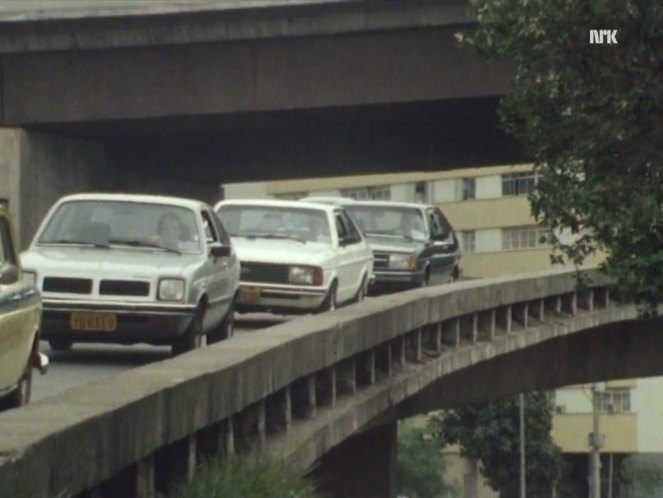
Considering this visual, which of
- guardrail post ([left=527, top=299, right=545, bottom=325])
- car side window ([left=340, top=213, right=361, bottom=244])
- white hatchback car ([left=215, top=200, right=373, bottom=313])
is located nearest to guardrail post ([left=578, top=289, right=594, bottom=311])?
guardrail post ([left=527, top=299, right=545, bottom=325])

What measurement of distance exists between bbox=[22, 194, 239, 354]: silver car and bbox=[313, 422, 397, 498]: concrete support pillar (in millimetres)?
7708

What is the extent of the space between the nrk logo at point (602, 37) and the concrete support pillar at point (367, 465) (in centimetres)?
909

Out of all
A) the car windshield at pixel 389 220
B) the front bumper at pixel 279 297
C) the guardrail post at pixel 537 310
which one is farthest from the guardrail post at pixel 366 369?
the car windshield at pixel 389 220

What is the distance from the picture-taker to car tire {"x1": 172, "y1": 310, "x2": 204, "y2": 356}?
19.1m

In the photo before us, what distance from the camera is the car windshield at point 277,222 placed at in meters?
27.3

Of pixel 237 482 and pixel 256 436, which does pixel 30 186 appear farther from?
pixel 237 482

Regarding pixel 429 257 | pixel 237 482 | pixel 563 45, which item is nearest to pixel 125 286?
pixel 563 45

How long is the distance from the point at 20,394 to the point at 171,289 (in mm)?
5722

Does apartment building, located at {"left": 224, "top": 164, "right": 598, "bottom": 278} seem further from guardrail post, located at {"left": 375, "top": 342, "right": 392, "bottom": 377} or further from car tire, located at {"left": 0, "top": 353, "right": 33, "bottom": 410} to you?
car tire, located at {"left": 0, "top": 353, "right": 33, "bottom": 410}

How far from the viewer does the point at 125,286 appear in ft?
62.2

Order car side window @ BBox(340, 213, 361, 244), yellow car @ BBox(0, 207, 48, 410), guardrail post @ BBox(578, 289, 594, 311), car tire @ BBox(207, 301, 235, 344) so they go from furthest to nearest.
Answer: guardrail post @ BBox(578, 289, 594, 311)
car side window @ BBox(340, 213, 361, 244)
car tire @ BBox(207, 301, 235, 344)
yellow car @ BBox(0, 207, 48, 410)

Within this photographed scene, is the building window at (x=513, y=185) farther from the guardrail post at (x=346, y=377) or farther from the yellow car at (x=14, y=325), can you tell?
the yellow car at (x=14, y=325)

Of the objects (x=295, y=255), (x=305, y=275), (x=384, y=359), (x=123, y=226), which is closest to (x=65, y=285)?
(x=123, y=226)

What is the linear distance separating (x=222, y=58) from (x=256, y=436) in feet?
73.9
